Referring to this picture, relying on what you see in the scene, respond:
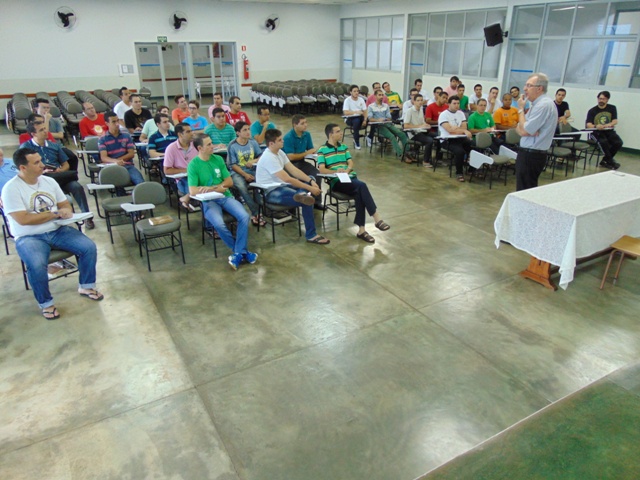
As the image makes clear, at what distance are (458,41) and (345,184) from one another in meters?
9.72

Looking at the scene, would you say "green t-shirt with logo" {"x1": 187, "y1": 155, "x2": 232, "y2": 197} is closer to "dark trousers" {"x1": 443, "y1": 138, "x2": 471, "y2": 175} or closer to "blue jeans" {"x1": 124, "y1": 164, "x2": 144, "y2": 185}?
"blue jeans" {"x1": 124, "y1": 164, "x2": 144, "y2": 185}

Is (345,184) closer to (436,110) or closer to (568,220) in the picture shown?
(568,220)

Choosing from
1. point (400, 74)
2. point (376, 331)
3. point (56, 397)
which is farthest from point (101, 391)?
point (400, 74)

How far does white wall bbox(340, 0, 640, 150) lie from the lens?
30.1 feet

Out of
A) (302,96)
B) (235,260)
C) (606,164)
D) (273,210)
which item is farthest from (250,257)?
(302,96)

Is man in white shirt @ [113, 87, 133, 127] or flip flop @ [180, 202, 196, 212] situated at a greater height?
man in white shirt @ [113, 87, 133, 127]

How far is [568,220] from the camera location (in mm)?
3703

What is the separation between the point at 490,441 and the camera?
2.51m

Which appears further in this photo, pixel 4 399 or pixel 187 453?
pixel 4 399

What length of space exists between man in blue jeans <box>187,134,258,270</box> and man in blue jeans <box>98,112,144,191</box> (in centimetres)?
146

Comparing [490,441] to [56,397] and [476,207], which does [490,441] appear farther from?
[476,207]

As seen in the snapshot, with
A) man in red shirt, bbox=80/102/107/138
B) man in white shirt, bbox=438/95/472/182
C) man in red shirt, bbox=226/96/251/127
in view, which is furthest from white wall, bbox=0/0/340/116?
man in white shirt, bbox=438/95/472/182

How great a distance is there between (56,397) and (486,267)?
152 inches

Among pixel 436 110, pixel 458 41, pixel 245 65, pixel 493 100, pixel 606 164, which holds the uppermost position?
pixel 458 41
